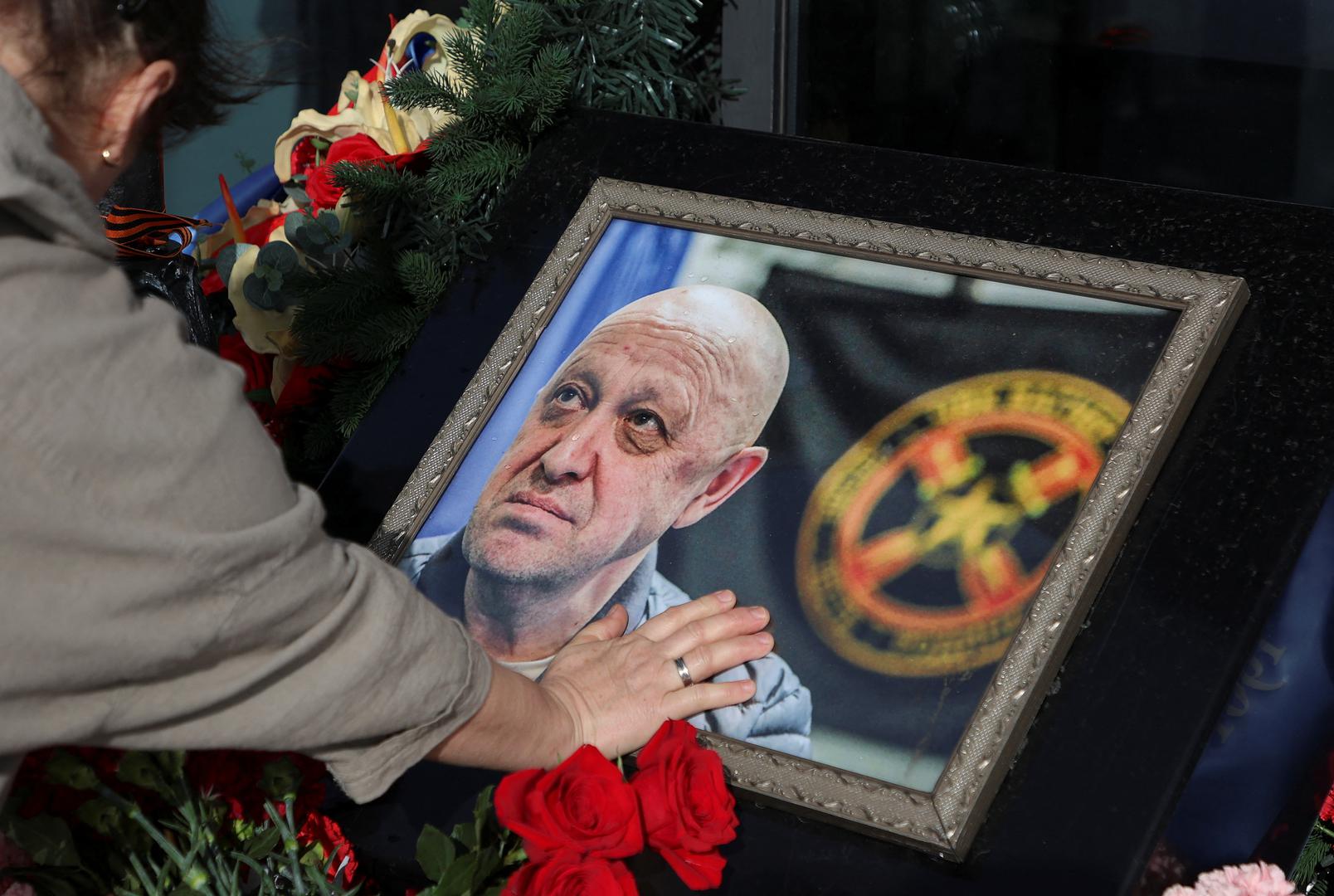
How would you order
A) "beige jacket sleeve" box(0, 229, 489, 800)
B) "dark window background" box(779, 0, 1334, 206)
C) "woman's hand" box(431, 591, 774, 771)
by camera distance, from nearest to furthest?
"beige jacket sleeve" box(0, 229, 489, 800)
"woman's hand" box(431, 591, 774, 771)
"dark window background" box(779, 0, 1334, 206)

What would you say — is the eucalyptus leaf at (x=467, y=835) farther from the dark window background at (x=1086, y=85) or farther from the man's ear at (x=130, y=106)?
the dark window background at (x=1086, y=85)

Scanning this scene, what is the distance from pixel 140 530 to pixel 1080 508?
67cm

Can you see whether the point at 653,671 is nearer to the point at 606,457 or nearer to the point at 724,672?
the point at 724,672

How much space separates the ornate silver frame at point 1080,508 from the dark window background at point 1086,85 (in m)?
0.90

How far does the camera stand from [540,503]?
47.1 inches

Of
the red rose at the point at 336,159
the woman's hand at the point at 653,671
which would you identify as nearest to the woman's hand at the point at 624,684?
the woman's hand at the point at 653,671

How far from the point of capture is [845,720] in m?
1.00

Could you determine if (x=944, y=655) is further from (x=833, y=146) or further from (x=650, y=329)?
(x=833, y=146)

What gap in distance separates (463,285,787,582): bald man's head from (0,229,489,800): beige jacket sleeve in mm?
359

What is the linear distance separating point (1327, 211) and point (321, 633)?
0.90 metres

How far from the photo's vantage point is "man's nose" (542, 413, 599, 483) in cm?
120

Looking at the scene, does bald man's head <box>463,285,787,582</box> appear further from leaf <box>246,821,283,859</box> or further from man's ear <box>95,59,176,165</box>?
man's ear <box>95,59,176,165</box>

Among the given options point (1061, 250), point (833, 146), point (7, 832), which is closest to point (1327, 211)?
point (1061, 250)

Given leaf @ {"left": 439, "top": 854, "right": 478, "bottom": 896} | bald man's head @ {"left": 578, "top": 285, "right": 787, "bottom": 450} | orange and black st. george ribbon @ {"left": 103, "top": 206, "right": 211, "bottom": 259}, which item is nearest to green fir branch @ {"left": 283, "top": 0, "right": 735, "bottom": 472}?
orange and black st. george ribbon @ {"left": 103, "top": 206, "right": 211, "bottom": 259}
